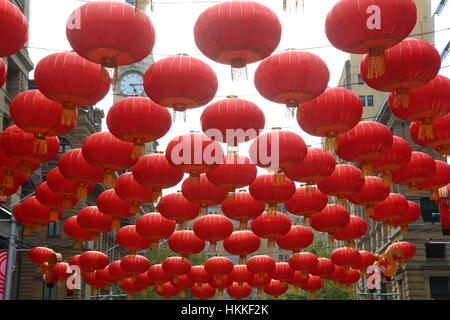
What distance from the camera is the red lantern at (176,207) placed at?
557 inches

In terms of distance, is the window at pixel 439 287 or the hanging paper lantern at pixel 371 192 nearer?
the hanging paper lantern at pixel 371 192

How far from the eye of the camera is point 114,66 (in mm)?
8477

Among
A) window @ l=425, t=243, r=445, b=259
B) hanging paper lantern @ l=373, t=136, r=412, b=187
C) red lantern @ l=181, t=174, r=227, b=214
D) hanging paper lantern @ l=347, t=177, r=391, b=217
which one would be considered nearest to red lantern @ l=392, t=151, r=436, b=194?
hanging paper lantern @ l=347, t=177, r=391, b=217

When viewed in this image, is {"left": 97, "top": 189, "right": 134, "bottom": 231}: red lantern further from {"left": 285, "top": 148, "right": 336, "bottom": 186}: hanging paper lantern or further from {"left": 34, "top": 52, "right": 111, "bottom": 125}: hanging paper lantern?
{"left": 34, "top": 52, "right": 111, "bottom": 125}: hanging paper lantern

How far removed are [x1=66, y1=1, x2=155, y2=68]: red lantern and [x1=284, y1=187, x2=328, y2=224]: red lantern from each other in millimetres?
6989

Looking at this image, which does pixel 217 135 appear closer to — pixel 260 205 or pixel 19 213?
pixel 260 205

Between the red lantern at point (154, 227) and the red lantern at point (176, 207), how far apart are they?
1.20 meters

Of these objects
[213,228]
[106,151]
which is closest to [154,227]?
[213,228]

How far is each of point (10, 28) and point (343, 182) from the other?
7.60 meters

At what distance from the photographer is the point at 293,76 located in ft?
29.1

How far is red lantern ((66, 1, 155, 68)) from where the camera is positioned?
795 cm

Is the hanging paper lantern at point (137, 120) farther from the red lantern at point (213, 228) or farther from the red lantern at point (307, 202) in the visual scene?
the red lantern at point (213, 228)

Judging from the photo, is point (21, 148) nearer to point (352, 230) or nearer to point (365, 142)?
point (365, 142)

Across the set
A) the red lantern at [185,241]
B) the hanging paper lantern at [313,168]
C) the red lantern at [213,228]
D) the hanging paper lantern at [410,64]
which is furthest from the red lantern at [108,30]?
the red lantern at [185,241]
